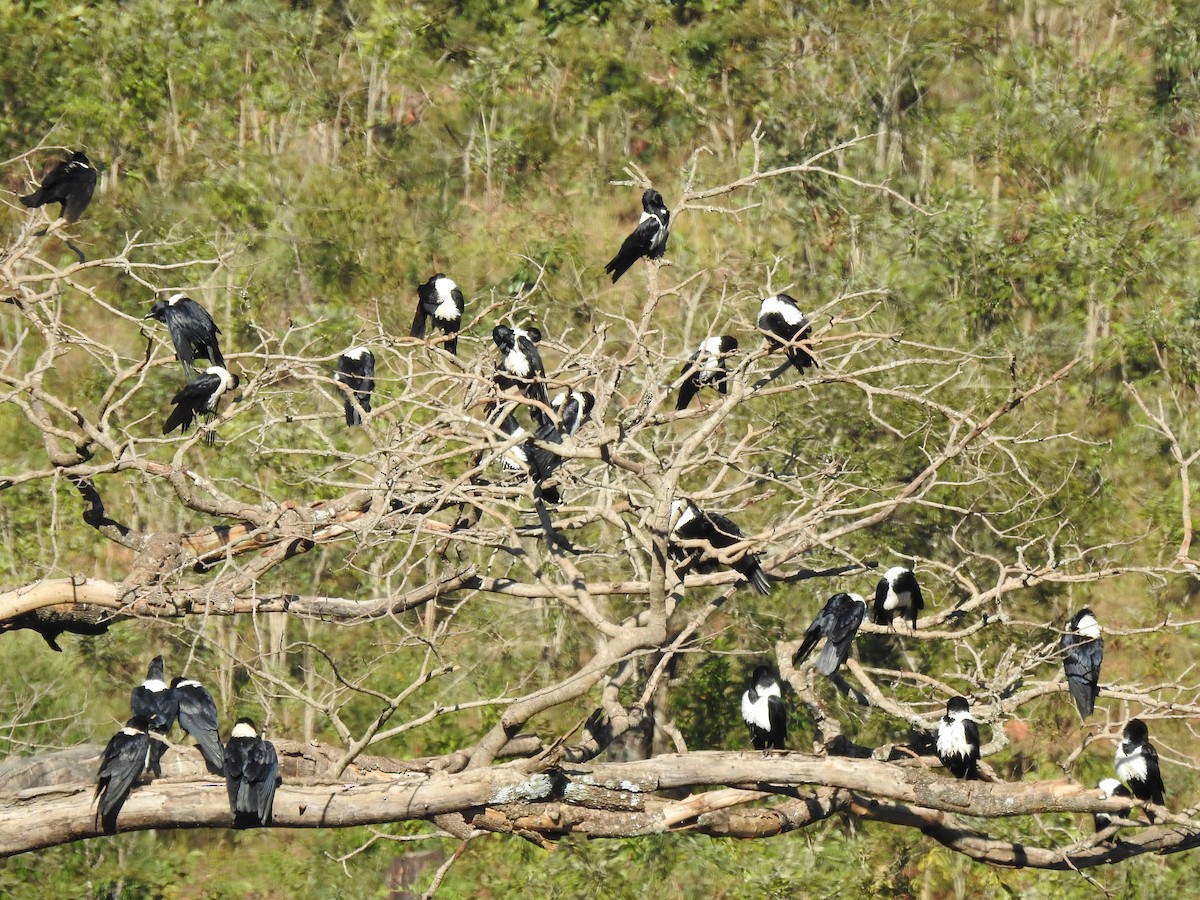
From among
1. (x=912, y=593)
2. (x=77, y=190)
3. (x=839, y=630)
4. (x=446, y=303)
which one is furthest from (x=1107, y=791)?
(x=77, y=190)

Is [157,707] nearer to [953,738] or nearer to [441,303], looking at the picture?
[441,303]

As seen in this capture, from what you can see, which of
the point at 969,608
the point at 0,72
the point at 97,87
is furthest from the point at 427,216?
the point at 969,608

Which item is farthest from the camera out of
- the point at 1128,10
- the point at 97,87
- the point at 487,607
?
the point at 1128,10

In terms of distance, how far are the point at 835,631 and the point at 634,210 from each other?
995cm

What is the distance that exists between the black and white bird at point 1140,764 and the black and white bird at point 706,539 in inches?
92.7

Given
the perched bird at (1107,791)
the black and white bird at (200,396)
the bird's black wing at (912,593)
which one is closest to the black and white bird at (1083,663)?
the perched bird at (1107,791)

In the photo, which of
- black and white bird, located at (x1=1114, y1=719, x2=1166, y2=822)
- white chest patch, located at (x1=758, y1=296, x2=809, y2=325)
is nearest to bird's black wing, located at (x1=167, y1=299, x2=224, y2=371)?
white chest patch, located at (x1=758, y1=296, x2=809, y2=325)

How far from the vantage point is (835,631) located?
7090 mm

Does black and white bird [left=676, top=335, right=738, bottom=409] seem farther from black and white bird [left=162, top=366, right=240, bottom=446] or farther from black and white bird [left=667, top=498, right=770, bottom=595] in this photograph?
black and white bird [left=162, top=366, right=240, bottom=446]

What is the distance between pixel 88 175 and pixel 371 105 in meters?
9.24

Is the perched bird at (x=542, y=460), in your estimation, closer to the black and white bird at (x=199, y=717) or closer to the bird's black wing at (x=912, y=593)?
the black and white bird at (x=199, y=717)

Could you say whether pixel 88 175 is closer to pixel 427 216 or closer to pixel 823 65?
pixel 427 216

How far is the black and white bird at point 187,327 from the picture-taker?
7.68 m

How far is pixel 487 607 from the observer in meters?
11.3
